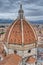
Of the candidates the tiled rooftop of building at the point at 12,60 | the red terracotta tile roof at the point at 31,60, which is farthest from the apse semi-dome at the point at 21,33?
the red terracotta tile roof at the point at 31,60

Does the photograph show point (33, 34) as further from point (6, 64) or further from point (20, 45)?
point (6, 64)

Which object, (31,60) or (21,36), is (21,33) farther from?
(31,60)

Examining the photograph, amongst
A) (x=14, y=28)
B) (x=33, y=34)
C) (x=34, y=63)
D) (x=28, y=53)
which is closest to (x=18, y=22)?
(x=14, y=28)

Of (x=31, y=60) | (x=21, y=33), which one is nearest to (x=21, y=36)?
(x=21, y=33)

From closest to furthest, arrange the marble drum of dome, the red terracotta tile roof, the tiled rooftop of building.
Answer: the tiled rooftop of building, the red terracotta tile roof, the marble drum of dome

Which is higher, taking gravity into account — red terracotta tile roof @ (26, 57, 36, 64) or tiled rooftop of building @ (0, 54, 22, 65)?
tiled rooftop of building @ (0, 54, 22, 65)

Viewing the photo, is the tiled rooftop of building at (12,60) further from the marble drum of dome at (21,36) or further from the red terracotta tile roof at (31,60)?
the marble drum of dome at (21,36)

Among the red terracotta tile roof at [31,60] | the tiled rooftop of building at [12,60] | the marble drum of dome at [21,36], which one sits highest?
the marble drum of dome at [21,36]

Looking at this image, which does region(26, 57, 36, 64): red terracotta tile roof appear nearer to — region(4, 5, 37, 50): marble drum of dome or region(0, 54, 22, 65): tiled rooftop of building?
region(0, 54, 22, 65): tiled rooftop of building

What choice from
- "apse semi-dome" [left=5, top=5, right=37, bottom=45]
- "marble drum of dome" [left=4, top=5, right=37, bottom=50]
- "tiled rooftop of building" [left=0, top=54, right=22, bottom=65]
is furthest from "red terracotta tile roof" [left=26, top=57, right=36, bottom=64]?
"apse semi-dome" [left=5, top=5, right=37, bottom=45]
